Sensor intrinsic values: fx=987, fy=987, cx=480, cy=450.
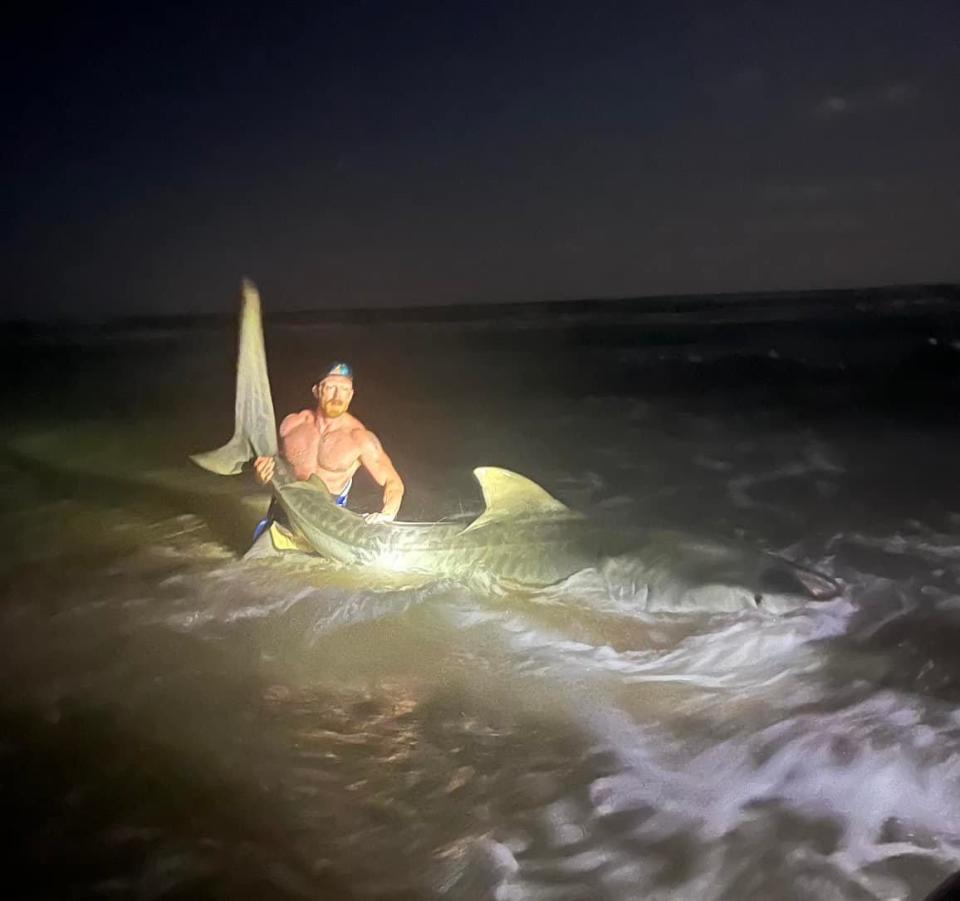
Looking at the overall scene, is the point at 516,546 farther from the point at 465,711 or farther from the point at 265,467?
the point at 265,467

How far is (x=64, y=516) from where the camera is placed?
18.2 feet

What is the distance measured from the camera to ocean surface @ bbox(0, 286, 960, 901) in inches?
92.7

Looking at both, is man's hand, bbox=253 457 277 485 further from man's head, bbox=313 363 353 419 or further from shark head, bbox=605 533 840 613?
shark head, bbox=605 533 840 613

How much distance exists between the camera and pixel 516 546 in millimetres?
3803

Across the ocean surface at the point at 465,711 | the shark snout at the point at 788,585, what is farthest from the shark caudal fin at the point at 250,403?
the shark snout at the point at 788,585

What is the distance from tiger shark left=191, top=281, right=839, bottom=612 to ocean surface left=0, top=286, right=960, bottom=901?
9 cm

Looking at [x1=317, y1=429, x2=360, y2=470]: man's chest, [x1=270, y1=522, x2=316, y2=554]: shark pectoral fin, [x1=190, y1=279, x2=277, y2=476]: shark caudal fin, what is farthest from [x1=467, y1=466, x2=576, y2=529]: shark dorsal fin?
[x1=190, y1=279, x2=277, y2=476]: shark caudal fin

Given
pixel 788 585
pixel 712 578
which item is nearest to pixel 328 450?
pixel 712 578

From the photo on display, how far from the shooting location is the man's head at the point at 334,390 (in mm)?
4031

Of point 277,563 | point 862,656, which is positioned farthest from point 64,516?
point 862,656

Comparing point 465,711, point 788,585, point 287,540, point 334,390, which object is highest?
point 334,390

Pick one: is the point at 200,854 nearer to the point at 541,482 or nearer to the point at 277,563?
the point at 277,563

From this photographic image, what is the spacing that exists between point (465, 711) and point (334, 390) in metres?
1.54

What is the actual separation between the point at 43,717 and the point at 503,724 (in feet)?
4.73
